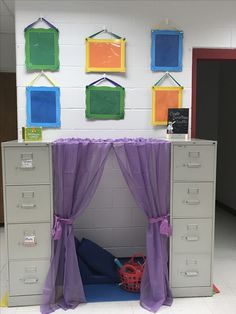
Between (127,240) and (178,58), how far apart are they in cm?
178

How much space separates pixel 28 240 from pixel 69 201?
41 centimetres

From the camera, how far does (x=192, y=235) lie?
2592 mm

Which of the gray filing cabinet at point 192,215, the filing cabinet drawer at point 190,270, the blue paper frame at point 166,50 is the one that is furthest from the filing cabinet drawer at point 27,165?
the blue paper frame at point 166,50

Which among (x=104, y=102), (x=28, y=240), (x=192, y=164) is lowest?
(x=28, y=240)

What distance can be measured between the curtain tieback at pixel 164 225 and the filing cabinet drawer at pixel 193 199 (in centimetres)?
9

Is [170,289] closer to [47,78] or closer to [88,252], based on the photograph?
[88,252]

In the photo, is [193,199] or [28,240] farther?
[193,199]

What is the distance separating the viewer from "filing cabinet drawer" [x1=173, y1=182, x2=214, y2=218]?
256cm

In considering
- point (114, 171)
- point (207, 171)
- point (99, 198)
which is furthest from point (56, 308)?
point (207, 171)

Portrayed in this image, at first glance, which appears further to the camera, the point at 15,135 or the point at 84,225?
the point at 15,135

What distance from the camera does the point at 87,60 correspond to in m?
2.97

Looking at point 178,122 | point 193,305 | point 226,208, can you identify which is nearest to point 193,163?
point 178,122

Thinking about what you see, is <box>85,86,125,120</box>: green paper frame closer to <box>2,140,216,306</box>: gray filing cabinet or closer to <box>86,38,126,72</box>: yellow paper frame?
<box>86,38,126,72</box>: yellow paper frame

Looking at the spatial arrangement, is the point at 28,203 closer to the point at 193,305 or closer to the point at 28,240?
the point at 28,240
